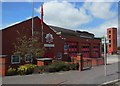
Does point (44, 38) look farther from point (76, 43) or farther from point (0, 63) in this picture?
point (76, 43)

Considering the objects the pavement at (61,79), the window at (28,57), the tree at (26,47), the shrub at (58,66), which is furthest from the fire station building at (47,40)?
the shrub at (58,66)

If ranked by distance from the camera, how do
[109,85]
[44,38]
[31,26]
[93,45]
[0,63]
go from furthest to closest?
[93,45], [44,38], [31,26], [0,63], [109,85]

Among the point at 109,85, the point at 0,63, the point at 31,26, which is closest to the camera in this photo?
the point at 109,85

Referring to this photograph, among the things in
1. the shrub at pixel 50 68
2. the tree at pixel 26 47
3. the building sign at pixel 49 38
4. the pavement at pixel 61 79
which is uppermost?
the building sign at pixel 49 38

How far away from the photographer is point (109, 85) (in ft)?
45.2

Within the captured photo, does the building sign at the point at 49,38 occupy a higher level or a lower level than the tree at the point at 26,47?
higher

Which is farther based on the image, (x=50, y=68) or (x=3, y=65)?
(x=50, y=68)

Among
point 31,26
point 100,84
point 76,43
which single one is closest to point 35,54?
point 31,26

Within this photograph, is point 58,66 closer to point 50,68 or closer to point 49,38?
point 50,68

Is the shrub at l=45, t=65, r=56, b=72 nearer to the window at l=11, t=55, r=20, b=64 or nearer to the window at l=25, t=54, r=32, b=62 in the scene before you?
the window at l=25, t=54, r=32, b=62

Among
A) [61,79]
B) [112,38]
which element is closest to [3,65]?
[61,79]

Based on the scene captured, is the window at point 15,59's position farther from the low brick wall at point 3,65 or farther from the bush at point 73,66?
the low brick wall at point 3,65

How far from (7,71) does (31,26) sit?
37.7 ft

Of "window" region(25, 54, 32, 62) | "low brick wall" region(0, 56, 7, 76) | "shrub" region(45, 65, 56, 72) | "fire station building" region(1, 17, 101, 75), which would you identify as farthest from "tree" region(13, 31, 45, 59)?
"low brick wall" region(0, 56, 7, 76)
